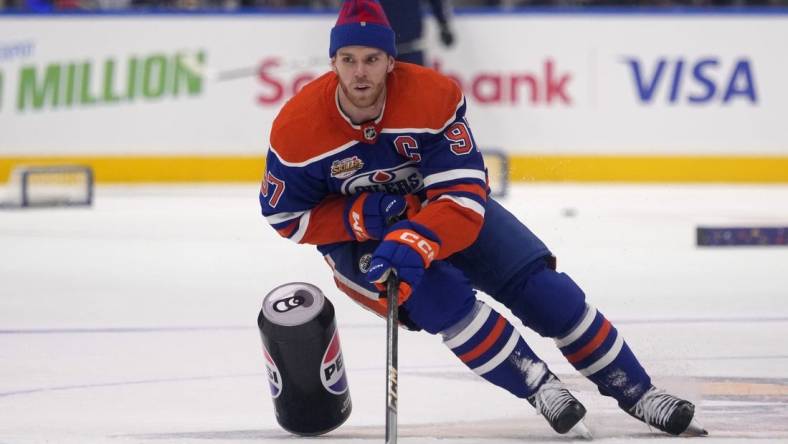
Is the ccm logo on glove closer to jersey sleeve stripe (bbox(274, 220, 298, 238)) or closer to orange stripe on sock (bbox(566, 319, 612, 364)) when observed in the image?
jersey sleeve stripe (bbox(274, 220, 298, 238))

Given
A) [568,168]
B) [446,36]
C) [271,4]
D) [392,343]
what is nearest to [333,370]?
[392,343]

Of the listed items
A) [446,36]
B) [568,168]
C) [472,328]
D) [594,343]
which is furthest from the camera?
[568,168]

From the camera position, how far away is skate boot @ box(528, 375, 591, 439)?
3016 mm

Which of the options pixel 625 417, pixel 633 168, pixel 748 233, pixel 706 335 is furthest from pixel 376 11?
pixel 633 168

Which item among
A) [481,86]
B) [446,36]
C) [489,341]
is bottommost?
[481,86]

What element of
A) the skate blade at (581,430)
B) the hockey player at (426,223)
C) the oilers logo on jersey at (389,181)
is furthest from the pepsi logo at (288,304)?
the skate blade at (581,430)

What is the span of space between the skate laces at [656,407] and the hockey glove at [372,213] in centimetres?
61

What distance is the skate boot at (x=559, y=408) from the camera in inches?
119

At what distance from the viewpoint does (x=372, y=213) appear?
3137mm

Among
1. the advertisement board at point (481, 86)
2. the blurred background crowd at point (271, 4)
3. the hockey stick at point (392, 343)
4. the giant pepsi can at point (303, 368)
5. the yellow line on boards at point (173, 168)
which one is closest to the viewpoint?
the hockey stick at point (392, 343)

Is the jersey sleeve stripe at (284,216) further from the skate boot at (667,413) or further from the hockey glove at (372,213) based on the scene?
the skate boot at (667,413)

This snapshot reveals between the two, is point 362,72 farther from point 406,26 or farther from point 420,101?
point 406,26

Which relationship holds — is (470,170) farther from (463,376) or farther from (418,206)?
(463,376)

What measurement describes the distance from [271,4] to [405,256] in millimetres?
8910
